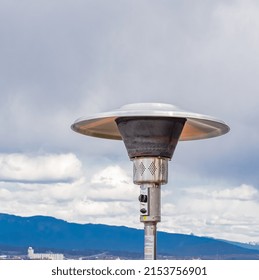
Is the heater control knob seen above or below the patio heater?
below

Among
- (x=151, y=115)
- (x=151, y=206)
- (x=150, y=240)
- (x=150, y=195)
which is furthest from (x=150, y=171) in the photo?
(x=150, y=240)

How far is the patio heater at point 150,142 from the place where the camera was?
1346 centimetres

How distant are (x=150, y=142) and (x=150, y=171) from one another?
50cm

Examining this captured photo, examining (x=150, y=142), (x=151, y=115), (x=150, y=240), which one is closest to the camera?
(x=151, y=115)

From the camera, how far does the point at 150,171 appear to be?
1368 cm

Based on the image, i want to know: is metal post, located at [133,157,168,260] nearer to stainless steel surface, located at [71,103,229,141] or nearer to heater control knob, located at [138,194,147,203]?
heater control knob, located at [138,194,147,203]

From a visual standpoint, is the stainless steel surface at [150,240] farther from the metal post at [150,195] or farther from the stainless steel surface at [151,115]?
the stainless steel surface at [151,115]

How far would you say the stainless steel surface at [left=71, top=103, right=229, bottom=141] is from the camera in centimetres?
1338

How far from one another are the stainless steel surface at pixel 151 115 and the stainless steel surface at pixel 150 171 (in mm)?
862

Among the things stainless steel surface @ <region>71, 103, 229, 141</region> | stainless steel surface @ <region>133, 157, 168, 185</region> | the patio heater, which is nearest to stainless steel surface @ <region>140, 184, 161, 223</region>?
the patio heater

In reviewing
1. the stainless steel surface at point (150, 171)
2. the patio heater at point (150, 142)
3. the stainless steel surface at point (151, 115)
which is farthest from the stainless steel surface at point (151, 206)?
the stainless steel surface at point (151, 115)

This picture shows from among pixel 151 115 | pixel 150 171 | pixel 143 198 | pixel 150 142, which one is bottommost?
pixel 143 198

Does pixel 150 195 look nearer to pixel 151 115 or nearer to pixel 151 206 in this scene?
pixel 151 206
